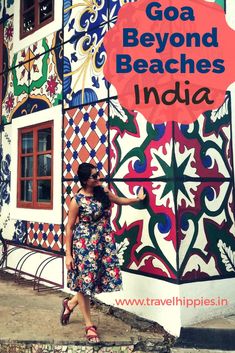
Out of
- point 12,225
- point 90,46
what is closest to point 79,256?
point 90,46

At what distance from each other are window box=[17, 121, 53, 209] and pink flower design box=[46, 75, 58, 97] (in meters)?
0.39

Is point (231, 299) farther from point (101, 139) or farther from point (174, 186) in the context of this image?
point (101, 139)

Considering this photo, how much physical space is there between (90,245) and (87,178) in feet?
1.80

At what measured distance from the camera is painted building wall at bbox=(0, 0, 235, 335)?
11.6 ft

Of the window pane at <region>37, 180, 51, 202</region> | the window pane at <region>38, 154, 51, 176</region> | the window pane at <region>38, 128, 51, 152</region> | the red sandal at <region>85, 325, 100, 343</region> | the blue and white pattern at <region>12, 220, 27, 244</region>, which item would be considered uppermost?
the window pane at <region>38, 128, 51, 152</region>

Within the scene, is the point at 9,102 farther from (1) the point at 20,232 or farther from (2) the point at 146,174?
(2) the point at 146,174

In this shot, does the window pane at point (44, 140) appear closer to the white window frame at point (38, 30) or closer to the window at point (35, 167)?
the window at point (35, 167)

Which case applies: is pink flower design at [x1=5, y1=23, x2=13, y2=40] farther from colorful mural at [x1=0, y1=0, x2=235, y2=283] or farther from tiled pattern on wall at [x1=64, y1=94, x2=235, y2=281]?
tiled pattern on wall at [x1=64, y1=94, x2=235, y2=281]

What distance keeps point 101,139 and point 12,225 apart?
93.9 inches

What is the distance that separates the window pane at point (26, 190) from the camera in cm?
561

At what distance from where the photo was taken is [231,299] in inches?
147

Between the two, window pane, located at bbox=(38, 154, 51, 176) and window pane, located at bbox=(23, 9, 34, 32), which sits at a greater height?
window pane, located at bbox=(23, 9, 34, 32)

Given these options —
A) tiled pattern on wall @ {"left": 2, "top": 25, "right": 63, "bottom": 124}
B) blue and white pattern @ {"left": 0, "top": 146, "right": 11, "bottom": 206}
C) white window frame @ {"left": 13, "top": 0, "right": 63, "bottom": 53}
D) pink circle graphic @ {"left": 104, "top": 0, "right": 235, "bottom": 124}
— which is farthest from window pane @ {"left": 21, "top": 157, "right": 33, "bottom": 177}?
pink circle graphic @ {"left": 104, "top": 0, "right": 235, "bottom": 124}

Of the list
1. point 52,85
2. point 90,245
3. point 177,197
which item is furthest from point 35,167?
point 177,197
